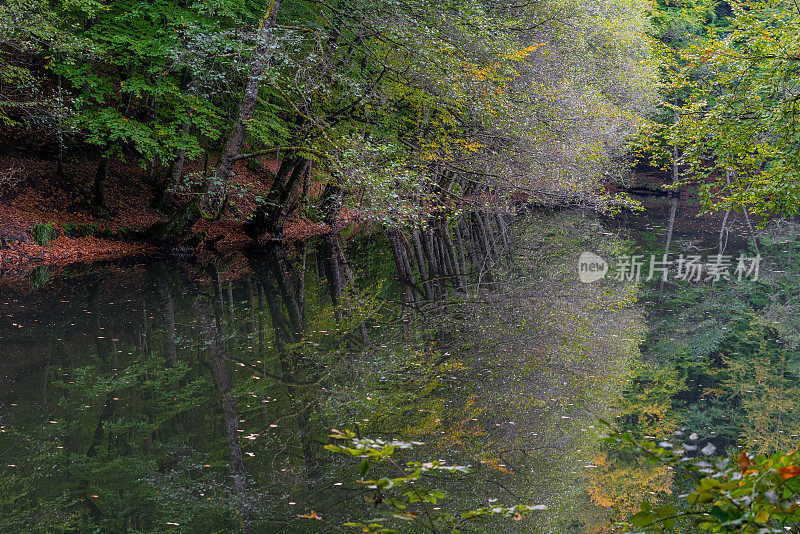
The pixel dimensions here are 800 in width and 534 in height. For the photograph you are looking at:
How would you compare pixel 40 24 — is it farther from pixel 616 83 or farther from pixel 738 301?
pixel 616 83

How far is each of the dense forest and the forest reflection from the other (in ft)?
0.13

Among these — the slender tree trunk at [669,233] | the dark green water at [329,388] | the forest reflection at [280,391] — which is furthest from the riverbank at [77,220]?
the slender tree trunk at [669,233]

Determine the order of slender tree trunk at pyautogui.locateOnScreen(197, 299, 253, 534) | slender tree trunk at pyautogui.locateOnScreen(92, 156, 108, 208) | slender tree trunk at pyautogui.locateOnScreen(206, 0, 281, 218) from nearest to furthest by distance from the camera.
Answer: slender tree trunk at pyautogui.locateOnScreen(197, 299, 253, 534) < slender tree trunk at pyautogui.locateOnScreen(206, 0, 281, 218) < slender tree trunk at pyautogui.locateOnScreen(92, 156, 108, 208)

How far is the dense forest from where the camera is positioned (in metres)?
4.79

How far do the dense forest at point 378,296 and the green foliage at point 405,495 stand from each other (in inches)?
1.5

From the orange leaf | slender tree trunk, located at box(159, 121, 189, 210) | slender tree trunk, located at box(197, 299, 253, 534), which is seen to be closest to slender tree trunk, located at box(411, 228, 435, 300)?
slender tree trunk, located at box(197, 299, 253, 534)

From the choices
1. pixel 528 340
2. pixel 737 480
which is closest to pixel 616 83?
pixel 528 340

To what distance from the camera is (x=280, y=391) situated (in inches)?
274

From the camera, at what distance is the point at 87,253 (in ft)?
50.0

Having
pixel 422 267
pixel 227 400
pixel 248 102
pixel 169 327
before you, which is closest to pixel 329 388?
pixel 227 400

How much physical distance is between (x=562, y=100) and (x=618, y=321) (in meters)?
9.15

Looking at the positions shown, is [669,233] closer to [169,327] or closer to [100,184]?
[100,184]

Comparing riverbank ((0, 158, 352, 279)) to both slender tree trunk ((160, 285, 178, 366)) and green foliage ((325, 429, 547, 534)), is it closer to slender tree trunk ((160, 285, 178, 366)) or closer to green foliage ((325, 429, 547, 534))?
slender tree trunk ((160, 285, 178, 366))

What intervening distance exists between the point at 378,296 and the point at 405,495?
7.81m
